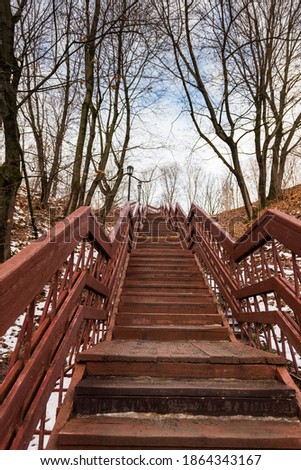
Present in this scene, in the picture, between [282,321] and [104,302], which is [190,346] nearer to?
[282,321]

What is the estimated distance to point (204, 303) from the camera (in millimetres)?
4211

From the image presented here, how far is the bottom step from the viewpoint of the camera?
173 cm

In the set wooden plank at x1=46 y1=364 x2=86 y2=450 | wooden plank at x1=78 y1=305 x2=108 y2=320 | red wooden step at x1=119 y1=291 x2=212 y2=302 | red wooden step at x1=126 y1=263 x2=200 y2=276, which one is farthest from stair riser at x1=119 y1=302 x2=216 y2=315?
wooden plank at x1=46 y1=364 x2=86 y2=450

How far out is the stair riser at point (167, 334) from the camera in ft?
10.9

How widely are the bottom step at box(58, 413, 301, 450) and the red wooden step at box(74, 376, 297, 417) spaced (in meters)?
0.13

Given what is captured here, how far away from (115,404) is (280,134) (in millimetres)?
13470

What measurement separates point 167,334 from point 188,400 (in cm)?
132

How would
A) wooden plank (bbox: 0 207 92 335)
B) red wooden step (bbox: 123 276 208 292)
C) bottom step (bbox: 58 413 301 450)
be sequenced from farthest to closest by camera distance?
red wooden step (bbox: 123 276 208 292) < bottom step (bbox: 58 413 301 450) < wooden plank (bbox: 0 207 92 335)

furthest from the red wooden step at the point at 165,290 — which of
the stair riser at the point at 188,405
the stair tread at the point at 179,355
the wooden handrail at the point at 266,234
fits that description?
the stair riser at the point at 188,405

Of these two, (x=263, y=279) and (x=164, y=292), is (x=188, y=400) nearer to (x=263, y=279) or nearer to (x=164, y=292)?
(x=263, y=279)

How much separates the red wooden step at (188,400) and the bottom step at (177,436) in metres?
0.13

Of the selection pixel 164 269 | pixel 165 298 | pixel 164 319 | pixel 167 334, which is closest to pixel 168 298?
pixel 165 298

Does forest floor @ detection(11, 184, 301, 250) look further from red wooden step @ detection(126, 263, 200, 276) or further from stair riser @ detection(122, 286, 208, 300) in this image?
stair riser @ detection(122, 286, 208, 300)

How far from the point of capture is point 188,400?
6.59 ft
